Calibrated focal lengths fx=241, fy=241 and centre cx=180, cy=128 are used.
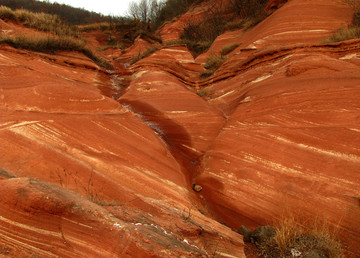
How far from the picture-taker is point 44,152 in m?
2.71

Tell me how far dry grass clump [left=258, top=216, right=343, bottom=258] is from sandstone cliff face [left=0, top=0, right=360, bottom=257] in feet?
0.96

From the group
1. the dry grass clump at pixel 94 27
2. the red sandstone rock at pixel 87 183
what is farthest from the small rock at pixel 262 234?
the dry grass clump at pixel 94 27

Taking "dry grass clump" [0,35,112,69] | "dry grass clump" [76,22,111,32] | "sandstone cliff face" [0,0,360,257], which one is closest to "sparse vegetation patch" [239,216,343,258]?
"sandstone cliff face" [0,0,360,257]

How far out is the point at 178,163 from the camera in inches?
151

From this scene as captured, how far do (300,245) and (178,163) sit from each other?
203cm

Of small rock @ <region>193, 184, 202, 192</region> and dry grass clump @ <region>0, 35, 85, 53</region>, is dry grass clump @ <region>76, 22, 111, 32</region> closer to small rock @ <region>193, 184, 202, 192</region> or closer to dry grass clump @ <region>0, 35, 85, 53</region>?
dry grass clump @ <region>0, 35, 85, 53</region>

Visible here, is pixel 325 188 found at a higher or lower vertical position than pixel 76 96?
lower

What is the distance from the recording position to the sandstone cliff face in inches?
60.7

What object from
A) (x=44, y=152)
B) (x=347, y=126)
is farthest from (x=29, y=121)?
(x=347, y=126)

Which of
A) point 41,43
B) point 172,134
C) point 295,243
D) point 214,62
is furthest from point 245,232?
point 214,62

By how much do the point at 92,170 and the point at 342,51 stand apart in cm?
537

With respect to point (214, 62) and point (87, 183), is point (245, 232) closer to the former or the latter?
point (87, 183)

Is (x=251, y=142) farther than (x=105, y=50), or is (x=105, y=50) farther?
(x=105, y=50)

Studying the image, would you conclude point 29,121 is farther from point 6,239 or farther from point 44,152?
point 6,239
